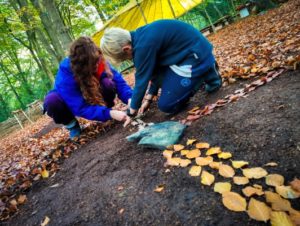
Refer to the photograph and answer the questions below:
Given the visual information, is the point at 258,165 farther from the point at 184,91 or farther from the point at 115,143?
the point at 115,143

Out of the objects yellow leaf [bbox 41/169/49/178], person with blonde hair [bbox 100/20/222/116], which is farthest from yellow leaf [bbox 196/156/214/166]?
yellow leaf [bbox 41/169/49/178]

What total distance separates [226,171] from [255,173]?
0.47 feet

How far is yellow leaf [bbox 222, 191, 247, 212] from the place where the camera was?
3.20 ft

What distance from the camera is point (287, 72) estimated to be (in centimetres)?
206

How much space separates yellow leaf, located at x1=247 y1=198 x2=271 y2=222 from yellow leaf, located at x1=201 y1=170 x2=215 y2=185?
0.84 ft

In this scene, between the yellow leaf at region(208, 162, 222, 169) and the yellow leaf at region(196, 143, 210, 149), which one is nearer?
the yellow leaf at region(208, 162, 222, 169)

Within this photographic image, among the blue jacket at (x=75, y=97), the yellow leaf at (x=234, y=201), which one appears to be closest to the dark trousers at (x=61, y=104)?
the blue jacket at (x=75, y=97)

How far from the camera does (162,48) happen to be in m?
2.15

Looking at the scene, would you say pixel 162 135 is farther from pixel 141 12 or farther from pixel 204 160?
pixel 141 12

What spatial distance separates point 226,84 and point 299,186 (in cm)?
169

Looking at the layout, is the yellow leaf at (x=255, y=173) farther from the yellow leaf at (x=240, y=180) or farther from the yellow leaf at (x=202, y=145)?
the yellow leaf at (x=202, y=145)

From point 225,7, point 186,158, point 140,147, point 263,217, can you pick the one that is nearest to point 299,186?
point 263,217

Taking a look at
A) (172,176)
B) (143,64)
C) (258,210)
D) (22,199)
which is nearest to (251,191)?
(258,210)

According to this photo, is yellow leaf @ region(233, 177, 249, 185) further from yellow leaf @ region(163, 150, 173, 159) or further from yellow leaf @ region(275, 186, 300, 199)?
yellow leaf @ region(163, 150, 173, 159)
